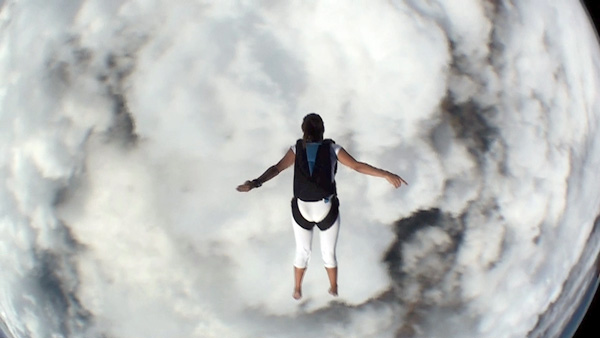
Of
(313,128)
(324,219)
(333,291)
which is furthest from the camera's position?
(333,291)

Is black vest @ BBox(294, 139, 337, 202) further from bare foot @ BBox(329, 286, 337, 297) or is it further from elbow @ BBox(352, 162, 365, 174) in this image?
bare foot @ BBox(329, 286, 337, 297)

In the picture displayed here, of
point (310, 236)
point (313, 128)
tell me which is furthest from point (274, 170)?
point (310, 236)

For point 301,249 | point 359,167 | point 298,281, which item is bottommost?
point 298,281

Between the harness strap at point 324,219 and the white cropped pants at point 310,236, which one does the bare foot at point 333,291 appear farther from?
the harness strap at point 324,219

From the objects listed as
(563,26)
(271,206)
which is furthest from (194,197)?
(563,26)

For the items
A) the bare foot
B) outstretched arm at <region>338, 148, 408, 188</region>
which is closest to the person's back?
outstretched arm at <region>338, 148, 408, 188</region>

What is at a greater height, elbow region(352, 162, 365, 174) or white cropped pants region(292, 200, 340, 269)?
elbow region(352, 162, 365, 174)

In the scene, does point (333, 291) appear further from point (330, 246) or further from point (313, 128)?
point (313, 128)
